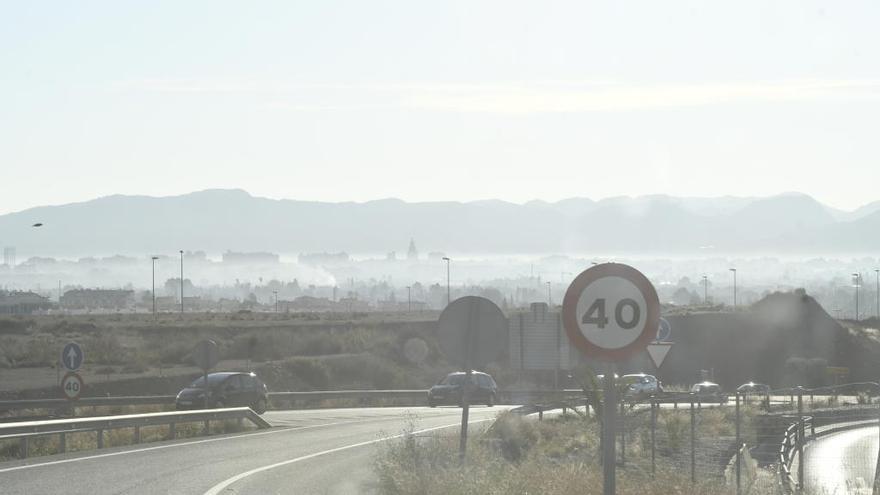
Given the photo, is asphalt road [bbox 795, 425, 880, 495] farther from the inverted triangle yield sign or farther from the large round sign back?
the large round sign back

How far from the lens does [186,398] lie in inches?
1560

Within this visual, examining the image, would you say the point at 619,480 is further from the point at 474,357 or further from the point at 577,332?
the point at 577,332

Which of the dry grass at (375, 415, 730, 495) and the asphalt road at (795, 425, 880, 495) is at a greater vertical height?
the dry grass at (375, 415, 730, 495)

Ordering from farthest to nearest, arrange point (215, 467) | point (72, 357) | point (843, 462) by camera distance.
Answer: point (72, 357)
point (843, 462)
point (215, 467)

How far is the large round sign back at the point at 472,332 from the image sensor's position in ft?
56.9

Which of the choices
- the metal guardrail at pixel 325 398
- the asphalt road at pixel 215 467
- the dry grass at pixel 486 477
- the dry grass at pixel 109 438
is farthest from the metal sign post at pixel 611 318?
the metal guardrail at pixel 325 398

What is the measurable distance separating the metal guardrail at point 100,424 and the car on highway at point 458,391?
17.4 metres

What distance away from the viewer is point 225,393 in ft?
131

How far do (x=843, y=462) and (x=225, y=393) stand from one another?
19953 millimetres

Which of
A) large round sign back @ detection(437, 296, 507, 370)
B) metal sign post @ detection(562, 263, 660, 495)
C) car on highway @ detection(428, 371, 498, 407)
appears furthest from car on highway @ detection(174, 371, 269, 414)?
metal sign post @ detection(562, 263, 660, 495)

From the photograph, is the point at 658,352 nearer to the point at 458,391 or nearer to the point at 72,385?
the point at 72,385

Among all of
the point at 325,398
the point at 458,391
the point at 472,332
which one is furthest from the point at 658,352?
the point at 325,398

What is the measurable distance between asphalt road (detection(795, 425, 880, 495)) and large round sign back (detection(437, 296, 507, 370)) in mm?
4308

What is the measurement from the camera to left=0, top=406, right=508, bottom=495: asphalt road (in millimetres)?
17438
